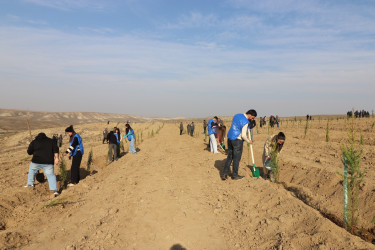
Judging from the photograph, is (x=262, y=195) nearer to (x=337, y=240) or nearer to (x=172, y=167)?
(x=337, y=240)

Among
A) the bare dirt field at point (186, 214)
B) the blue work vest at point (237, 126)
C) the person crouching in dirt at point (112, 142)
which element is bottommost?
the bare dirt field at point (186, 214)

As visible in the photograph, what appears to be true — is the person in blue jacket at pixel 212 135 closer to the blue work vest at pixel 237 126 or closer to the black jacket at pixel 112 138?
the black jacket at pixel 112 138

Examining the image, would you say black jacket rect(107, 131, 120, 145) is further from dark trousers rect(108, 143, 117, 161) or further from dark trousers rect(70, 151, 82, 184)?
dark trousers rect(70, 151, 82, 184)

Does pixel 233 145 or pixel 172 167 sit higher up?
pixel 233 145

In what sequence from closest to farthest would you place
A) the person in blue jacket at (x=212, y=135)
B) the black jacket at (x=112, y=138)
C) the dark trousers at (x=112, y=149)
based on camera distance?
1. the person in blue jacket at (x=212, y=135)
2. the black jacket at (x=112, y=138)
3. the dark trousers at (x=112, y=149)

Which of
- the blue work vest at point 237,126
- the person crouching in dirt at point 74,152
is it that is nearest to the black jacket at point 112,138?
the person crouching in dirt at point 74,152

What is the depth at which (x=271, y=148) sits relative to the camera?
650 cm

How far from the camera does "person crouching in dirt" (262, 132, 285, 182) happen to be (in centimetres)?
631

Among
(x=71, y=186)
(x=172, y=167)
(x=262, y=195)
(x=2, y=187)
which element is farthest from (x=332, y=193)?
(x=2, y=187)

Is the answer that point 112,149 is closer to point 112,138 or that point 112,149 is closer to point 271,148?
point 112,138

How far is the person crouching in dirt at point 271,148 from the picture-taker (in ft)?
20.7

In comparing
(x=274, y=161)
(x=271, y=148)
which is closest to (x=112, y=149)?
(x=271, y=148)

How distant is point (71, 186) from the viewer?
701 cm

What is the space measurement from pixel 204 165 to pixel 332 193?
3.69m
